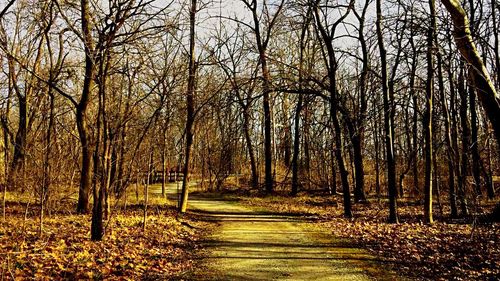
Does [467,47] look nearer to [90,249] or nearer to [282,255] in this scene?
[282,255]

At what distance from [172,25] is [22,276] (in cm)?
579

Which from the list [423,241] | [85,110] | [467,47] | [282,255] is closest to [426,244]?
[423,241]

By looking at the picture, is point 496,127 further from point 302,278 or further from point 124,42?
point 124,42

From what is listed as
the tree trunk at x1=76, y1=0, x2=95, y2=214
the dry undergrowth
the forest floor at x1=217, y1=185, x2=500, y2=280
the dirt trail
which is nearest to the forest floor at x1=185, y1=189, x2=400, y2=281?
the dirt trail

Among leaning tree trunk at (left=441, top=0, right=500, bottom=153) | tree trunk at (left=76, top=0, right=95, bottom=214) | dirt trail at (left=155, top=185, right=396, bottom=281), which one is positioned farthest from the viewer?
tree trunk at (left=76, top=0, right=95, bottom=214)

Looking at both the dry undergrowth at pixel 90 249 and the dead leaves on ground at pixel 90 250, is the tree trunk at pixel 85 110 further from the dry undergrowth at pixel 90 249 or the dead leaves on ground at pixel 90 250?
the dead leaves on ground at pixel 90 250

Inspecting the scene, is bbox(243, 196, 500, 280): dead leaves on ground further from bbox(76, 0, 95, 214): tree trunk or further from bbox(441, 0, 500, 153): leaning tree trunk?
Result: bbox(76, 0, 95, 214): tree trunk

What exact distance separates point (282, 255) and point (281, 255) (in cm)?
2

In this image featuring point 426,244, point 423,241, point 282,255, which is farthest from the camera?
point 423,241

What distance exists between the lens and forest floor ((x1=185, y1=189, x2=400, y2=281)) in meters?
7.52

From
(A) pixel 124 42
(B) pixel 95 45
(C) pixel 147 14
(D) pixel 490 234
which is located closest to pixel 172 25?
(C) pixel 147 14

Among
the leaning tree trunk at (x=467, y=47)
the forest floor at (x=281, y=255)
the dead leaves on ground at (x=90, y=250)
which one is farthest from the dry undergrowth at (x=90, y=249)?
the leaning tree trunk at (x=467, y=47)

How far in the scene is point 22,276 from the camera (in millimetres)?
6598

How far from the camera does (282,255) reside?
907 centimetres
